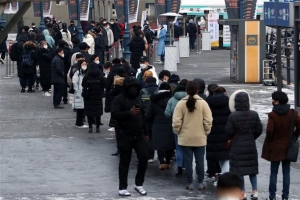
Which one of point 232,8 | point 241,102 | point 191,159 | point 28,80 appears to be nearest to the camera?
point 241,102

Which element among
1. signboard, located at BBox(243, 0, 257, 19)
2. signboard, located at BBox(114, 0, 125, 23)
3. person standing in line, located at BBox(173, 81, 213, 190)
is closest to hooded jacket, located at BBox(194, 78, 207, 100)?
person standing in line, located at BBox(173, 81, 213, 190)

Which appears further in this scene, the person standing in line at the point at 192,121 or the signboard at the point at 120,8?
the signboard at the point at 120,8

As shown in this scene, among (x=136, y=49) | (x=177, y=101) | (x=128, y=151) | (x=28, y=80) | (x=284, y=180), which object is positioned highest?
(x=136, y=49)

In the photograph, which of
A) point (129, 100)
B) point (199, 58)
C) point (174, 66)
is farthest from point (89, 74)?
point (199, 58)

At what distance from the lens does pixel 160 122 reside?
44.0 feet

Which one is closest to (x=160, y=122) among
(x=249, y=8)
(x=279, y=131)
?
(x=279, y=131)

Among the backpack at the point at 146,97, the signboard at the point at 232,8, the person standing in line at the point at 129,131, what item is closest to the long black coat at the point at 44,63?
the backpack at the point at 146,97

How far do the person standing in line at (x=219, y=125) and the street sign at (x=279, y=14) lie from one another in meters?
5.36

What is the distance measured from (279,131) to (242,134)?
1.63 ft

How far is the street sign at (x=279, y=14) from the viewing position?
56.3 feet

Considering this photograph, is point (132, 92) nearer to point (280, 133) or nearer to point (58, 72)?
point (280, 133)

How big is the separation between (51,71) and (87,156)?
299 inches

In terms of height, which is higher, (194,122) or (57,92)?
(194,122)

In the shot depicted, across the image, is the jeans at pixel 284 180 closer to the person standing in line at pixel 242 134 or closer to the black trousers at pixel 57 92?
the person standing in line at pixel 242 134
